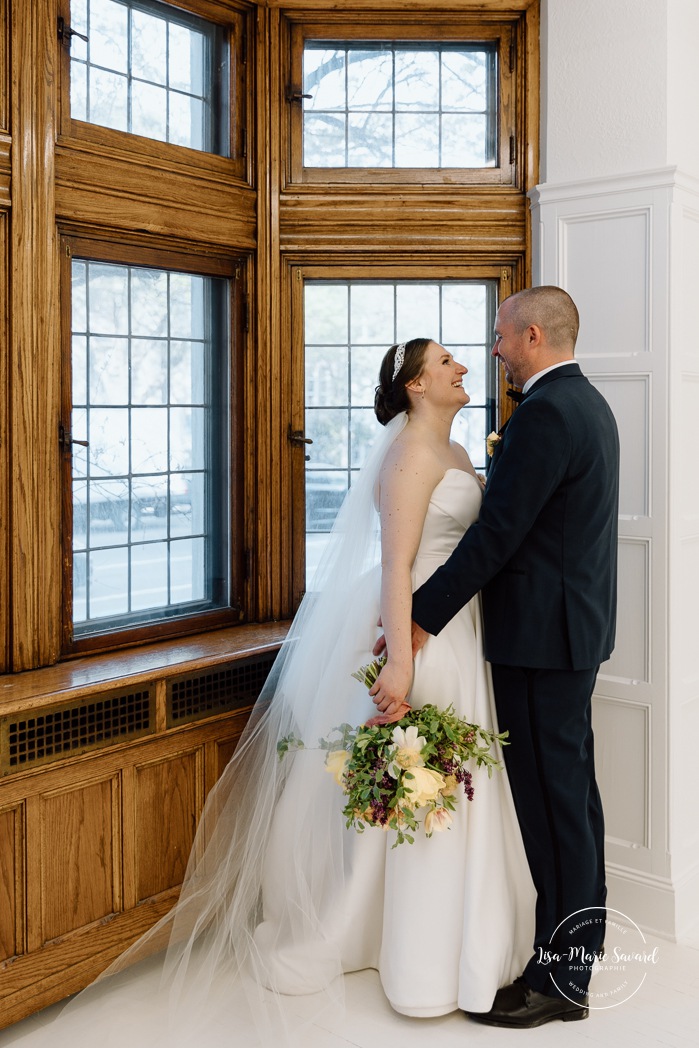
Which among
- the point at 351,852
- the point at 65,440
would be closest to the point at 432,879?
the point at 351,852

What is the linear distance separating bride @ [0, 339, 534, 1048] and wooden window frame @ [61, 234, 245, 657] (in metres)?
0.48

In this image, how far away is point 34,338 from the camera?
276cm

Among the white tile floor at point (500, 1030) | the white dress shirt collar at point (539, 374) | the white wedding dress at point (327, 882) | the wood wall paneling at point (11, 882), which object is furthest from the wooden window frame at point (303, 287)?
the white tile floor at point (500, 1030)

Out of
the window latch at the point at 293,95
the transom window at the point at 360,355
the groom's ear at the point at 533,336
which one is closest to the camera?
the groom's ear at the point at 533,336

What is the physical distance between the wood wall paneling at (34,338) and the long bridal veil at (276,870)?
69 centimetres

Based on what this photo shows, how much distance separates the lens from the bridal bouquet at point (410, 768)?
2508 millimetres

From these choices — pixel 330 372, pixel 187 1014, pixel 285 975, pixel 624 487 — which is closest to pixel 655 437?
pixel 624 487

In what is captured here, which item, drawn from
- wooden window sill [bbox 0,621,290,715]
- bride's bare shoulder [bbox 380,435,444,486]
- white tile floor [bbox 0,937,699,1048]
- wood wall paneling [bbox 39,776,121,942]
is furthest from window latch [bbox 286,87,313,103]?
white tile floor [bbox 0,937,699,1048]

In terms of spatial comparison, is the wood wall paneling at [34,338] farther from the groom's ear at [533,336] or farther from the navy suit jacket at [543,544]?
the groom's ear at [533,336]

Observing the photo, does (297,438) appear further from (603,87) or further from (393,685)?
(603,87)

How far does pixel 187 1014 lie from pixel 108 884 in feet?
1.32

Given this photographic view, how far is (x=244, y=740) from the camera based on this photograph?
2.90 m

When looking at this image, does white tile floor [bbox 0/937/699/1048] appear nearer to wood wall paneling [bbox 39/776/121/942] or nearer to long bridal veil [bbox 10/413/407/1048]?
long bridal veil [bbox 10/413/407/1048]

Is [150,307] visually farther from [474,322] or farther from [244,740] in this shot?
[244,740]
